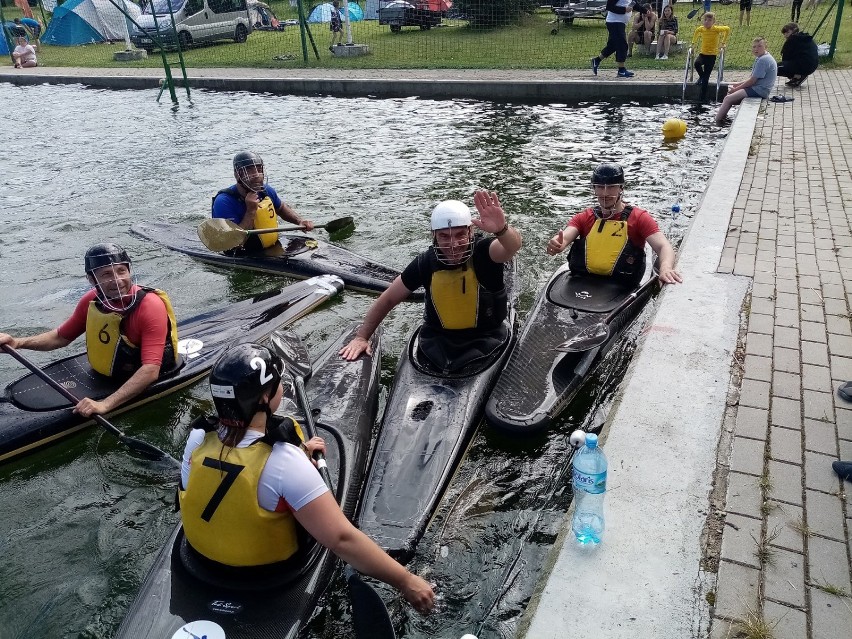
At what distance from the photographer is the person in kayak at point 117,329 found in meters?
4.91

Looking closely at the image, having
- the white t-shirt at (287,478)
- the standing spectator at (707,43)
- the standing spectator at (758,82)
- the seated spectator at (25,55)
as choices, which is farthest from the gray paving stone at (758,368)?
the seated spectator at (25,55)

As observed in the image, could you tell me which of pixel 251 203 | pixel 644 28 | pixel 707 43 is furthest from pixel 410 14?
pixel 251 203

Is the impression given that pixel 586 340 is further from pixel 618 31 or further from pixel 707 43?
pixel 618 31

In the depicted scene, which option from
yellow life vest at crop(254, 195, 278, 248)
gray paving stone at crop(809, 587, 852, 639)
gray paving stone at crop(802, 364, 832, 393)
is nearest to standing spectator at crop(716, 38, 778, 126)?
yellow life vest at crop(254, 195, 278, 248)

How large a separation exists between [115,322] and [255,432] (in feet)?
9.19

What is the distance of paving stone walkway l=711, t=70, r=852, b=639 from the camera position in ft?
9.77

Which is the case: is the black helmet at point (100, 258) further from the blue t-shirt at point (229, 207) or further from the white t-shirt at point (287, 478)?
the blue t-shirt at point (229, 207)

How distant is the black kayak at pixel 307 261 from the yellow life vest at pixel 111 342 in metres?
2.70

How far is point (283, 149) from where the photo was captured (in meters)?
13.8

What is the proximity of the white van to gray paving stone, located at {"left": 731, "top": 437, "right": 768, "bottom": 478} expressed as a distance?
83.7 feet

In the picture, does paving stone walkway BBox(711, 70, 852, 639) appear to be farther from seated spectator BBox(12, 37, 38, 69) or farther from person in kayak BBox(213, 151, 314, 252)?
seated spectator BBox(12, 37, 38, 69)

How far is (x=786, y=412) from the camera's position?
13.8 ft

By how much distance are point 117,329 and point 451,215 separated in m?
2.70

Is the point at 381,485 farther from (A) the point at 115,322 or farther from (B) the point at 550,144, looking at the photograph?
(B) the point at 550,144
